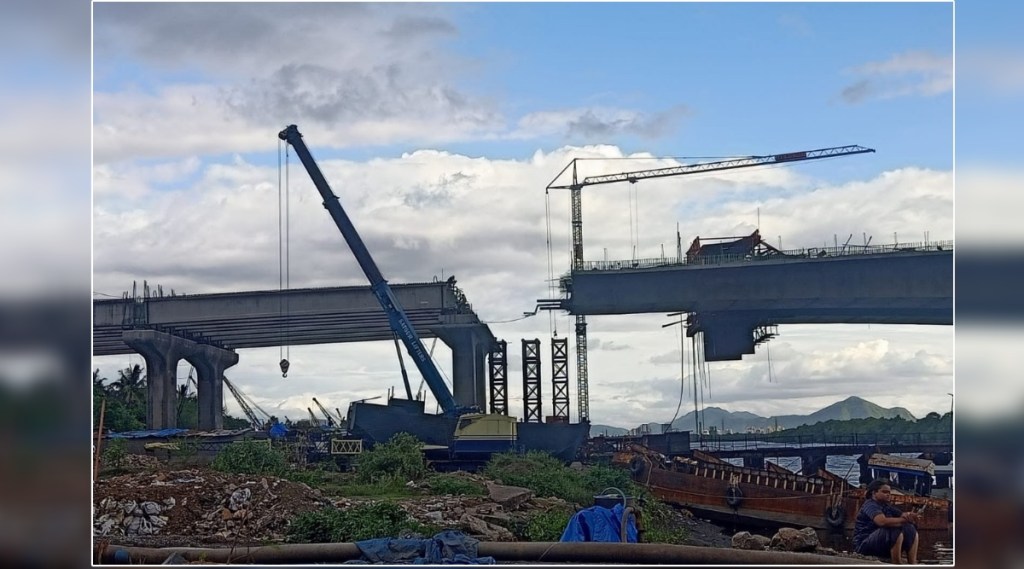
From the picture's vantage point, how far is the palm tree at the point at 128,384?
82.0 feet

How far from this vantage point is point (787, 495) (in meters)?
18.7

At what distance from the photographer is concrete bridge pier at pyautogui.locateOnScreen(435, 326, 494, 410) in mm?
20078

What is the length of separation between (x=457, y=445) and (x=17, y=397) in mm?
11815

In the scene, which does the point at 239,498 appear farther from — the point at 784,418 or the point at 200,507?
the point at 784,418

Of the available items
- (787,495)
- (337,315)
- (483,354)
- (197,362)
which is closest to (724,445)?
(787,495)

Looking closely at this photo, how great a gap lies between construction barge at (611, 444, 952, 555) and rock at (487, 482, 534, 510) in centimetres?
437

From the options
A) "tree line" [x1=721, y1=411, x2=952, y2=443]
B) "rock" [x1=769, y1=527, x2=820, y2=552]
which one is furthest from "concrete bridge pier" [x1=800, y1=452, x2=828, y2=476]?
"rock" [x1=769, y1=527, x2=820, y2=552]

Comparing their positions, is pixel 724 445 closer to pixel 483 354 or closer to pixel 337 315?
pixel 483 354

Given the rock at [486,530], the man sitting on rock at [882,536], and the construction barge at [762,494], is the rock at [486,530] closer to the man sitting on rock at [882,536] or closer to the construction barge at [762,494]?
the man sitting on rock at [882,536]

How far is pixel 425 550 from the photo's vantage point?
1107 centimetres

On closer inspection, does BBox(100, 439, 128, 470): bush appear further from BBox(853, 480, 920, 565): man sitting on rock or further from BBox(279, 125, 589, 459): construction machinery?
BBox(853, 480, 920, 565): man sitting on rock

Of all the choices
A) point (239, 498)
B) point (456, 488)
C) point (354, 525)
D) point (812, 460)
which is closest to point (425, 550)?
point (354, 525)

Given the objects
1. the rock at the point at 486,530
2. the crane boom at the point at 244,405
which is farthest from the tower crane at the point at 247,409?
the rock at the point at 486,530

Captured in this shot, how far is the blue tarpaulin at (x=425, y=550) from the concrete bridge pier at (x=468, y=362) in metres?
8.53
